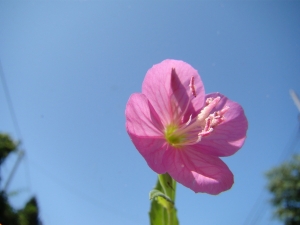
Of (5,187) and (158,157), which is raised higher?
(5,187)

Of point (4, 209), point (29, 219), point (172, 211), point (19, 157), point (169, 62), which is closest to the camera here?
point (172, 211)

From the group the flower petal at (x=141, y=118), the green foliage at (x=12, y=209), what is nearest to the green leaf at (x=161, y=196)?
the flower petal at (x=141, y=118)

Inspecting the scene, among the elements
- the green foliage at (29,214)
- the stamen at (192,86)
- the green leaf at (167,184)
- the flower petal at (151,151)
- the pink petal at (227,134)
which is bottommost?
the green leaf at (167,184)

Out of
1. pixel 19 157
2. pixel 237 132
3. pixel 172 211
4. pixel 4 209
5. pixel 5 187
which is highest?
pixel 19 157

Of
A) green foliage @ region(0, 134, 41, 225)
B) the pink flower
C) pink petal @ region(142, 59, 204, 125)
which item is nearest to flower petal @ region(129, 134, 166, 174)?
the pink flower

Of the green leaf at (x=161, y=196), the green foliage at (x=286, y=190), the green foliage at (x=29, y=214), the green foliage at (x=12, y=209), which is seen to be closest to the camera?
the green leaf at (x=161, y=196)

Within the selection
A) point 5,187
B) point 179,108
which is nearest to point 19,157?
point 5,187

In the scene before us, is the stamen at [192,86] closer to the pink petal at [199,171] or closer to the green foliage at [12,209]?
the pink petal at [199,171]

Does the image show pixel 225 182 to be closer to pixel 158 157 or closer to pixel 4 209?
pixel 158 157
